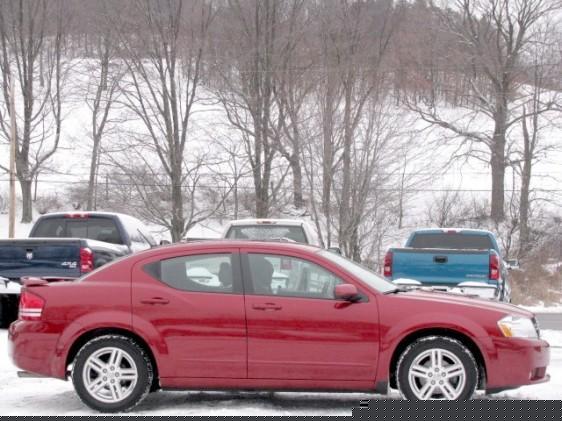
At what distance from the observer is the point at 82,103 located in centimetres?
5453

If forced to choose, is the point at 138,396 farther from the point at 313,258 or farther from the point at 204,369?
the point at 313,258

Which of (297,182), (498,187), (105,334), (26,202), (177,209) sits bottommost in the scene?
(105,334)

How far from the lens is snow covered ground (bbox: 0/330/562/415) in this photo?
7702 mm

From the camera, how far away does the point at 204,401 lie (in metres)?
8.23

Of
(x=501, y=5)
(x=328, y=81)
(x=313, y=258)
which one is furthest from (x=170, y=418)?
(x=501, y=5)

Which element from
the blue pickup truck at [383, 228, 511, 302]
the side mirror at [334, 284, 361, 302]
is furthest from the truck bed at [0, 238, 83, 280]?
the side mirror at [334, 284, 361, 302]

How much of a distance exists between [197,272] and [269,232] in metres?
8.47

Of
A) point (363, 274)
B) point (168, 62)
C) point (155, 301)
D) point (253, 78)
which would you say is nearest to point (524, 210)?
point (253, 78)

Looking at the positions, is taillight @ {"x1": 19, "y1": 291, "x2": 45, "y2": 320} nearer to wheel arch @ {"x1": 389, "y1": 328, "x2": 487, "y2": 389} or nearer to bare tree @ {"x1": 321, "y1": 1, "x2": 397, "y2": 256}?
wheel arch @ {"x1": 389, "y1": 328, "x2": 487, "y2": 389}

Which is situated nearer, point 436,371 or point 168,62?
point 436,371

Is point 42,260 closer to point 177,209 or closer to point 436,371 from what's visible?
point 436,371

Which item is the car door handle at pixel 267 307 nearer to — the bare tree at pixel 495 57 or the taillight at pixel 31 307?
the taillight at pixel 31 307

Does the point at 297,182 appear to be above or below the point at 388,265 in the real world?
above

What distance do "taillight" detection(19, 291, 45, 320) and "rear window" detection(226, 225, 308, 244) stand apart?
27.6ft
